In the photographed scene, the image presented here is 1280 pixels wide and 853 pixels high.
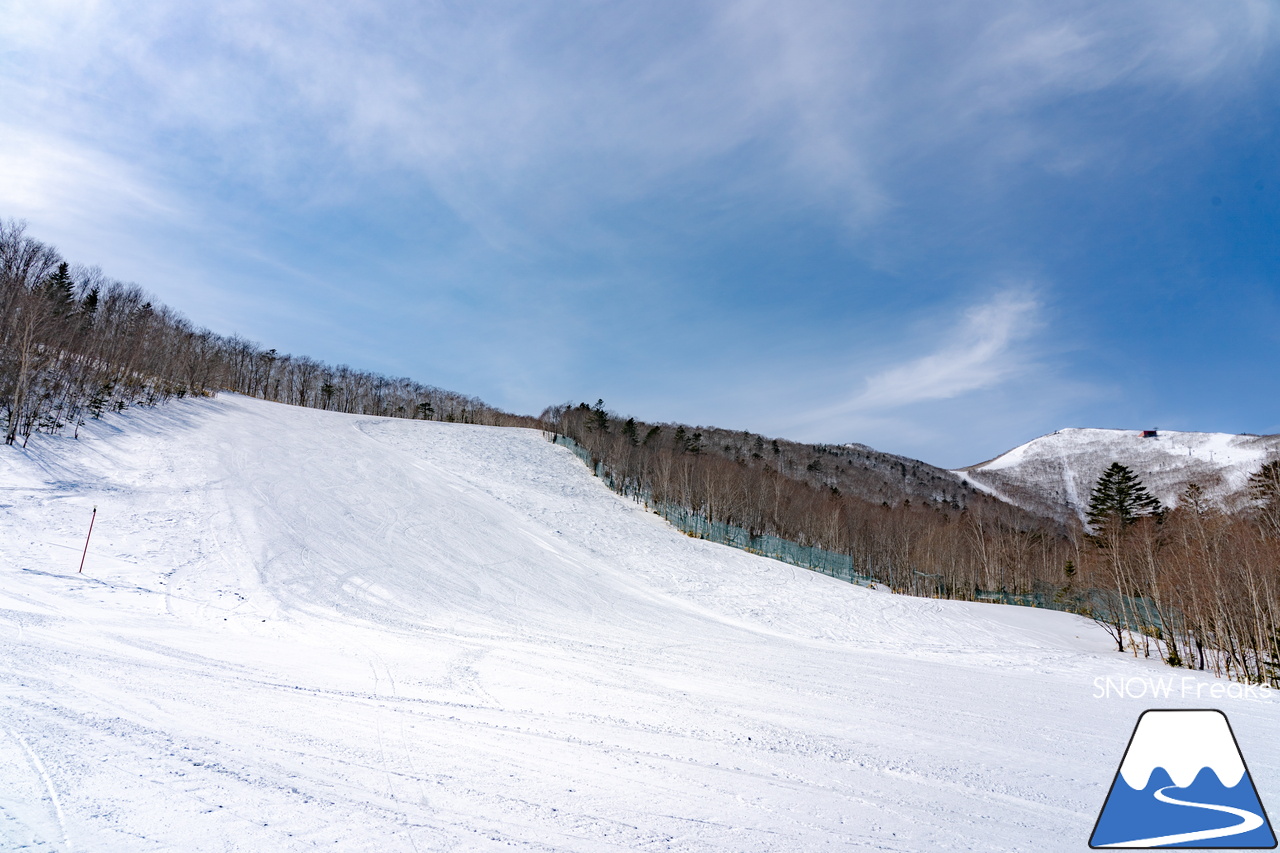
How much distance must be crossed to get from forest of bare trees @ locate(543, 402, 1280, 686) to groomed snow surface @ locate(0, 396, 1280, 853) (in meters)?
2.11

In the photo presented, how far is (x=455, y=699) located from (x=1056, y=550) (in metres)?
66.4

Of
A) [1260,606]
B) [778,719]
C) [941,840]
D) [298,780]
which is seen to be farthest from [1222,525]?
[298,780]

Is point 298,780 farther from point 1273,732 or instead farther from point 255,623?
point 1273,732

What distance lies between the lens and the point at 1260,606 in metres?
15.4

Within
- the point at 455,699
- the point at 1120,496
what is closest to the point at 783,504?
the point at 1120,496

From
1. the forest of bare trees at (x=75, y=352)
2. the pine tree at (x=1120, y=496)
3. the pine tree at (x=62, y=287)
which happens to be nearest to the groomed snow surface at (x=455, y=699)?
the forest of bare trees at (x=75, y=352)

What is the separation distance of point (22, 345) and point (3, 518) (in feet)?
34.8

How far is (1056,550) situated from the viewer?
180 feet

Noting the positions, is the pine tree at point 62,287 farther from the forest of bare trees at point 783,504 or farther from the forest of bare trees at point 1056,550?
the forest of bare trees at point 1056,550

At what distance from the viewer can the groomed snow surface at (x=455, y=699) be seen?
13.8 feet

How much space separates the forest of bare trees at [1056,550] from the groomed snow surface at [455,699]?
211 centimetres

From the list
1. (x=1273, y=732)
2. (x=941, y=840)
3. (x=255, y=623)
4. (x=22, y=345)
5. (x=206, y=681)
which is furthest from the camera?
(x=22, y=345)

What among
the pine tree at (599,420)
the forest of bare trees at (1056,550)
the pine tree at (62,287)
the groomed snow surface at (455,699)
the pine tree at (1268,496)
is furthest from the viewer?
the pine tree at (599,420)

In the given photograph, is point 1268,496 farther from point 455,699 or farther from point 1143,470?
point 1143,470
